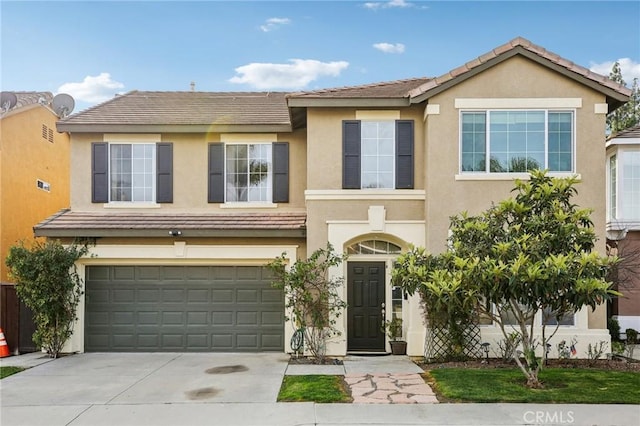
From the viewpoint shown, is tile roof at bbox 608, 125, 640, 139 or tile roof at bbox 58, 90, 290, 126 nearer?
tile roof at bbox 58, 90, 290, 126

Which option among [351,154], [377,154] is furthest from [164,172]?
[377,154]

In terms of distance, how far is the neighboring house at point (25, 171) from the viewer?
15.7 m

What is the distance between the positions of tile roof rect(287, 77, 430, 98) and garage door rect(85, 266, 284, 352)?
437 cm

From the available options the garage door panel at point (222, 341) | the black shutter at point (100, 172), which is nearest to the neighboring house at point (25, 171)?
the black shutter at point (100, 172)

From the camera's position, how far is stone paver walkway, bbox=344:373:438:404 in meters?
8.95

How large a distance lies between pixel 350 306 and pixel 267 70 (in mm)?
12416

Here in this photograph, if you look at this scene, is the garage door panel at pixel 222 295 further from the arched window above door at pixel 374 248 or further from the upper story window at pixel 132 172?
the arched window above door at pixel 374 248

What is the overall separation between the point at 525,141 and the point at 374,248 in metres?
4.12

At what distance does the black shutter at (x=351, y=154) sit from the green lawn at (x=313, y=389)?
455 cm

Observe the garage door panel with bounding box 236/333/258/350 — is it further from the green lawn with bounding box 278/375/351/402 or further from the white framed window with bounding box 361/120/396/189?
the white framed window with bounding box 361/120/396/189

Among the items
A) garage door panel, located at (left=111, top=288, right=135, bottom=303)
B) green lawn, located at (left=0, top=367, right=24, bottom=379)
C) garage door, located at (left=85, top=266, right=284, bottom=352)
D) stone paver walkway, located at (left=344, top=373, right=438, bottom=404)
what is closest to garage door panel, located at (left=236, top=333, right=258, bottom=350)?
garage door, located at (left=85, top=266, right=284, bottom=352)

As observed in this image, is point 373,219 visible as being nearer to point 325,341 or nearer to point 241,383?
point 325,341

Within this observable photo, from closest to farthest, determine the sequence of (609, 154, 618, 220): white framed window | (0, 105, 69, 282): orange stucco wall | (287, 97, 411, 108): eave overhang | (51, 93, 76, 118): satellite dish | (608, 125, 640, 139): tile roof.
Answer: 1. (287, 97, 411, 108): eave overhang
2. (0, 105, 69, 282): orange stucco wall
3. (608, 125, 640, 139): tile roof
4. (609, 154, 618, 220): white framed window
5. (51, 93, 76, 118): satellite dish

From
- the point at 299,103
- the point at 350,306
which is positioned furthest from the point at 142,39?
the point at 350,306
